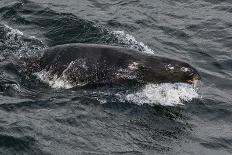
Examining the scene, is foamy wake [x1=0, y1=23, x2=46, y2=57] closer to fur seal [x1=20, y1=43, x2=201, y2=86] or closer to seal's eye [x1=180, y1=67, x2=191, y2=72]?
fur seal [x1=20, y1=43, x2=201, y2=86]

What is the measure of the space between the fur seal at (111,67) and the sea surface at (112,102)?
186 mm

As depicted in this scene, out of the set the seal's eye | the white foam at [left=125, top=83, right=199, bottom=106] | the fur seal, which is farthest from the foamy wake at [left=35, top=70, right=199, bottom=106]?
the seal's eye

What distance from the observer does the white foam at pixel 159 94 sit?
1091 cm

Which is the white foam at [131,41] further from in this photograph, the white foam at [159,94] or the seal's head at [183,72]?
the seal's head at [183,72]

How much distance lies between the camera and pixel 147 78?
35.6 ft

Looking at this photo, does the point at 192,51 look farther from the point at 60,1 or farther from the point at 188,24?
the point at 60,1

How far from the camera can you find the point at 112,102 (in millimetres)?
10844

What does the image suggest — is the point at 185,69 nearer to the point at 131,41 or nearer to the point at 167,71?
the point at 167,71

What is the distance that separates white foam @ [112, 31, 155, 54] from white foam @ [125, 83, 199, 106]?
3.40 m

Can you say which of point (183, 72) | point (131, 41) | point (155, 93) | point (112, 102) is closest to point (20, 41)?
point (131, 41)

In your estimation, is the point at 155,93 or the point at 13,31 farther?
the point at 13,31

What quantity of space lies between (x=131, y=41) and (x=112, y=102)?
4399mm

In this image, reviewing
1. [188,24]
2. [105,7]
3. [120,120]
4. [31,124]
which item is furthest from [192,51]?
[31,124]

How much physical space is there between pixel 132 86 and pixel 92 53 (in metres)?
1.02
